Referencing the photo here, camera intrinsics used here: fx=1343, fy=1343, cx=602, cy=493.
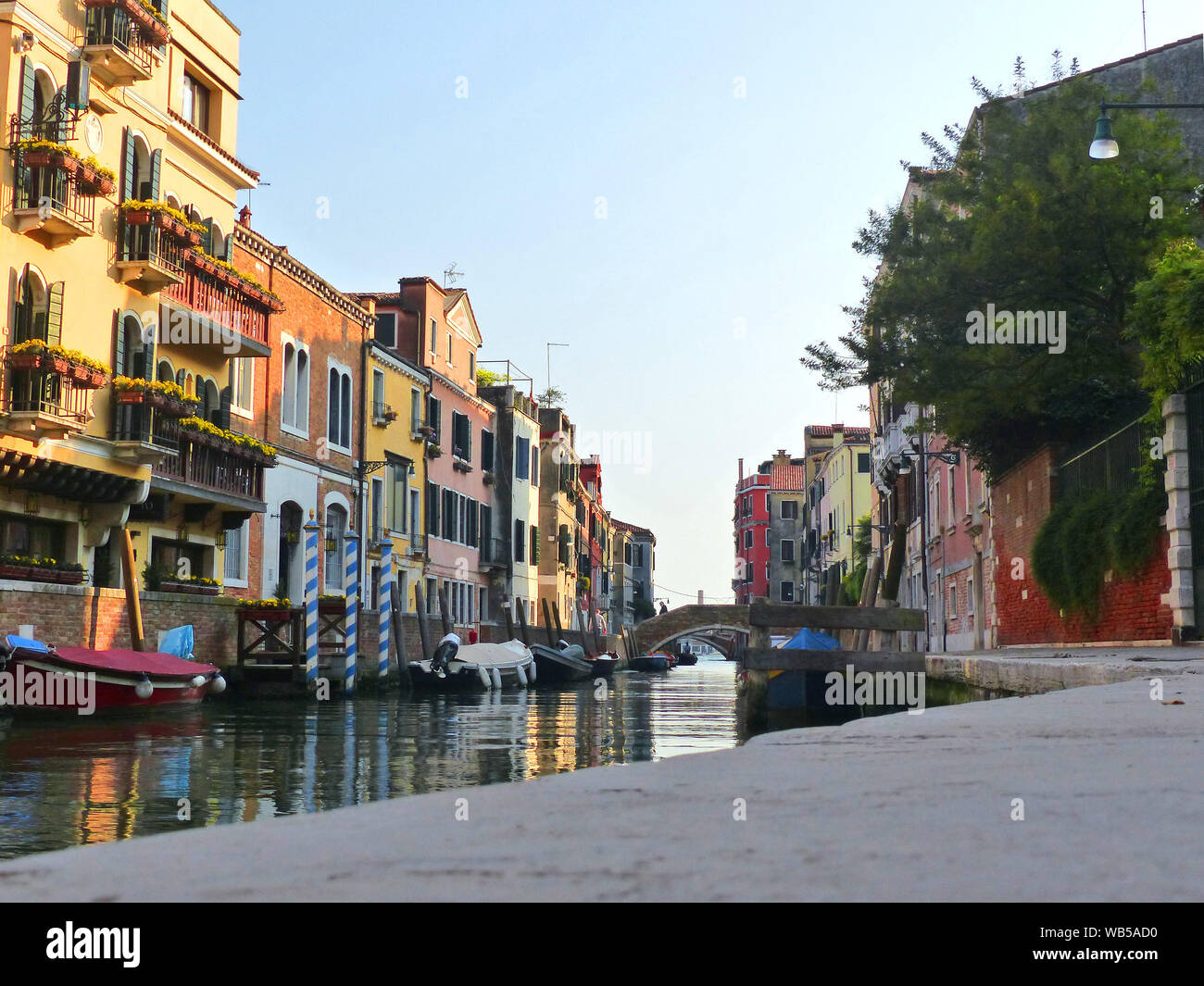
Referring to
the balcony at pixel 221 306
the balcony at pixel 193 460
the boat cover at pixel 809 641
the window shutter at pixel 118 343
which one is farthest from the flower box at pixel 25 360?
the boat cover at pixel 809 641

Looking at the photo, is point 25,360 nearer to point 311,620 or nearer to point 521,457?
point 311,620

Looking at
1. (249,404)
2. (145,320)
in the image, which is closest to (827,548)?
(249,404)

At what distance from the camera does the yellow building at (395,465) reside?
30.4m

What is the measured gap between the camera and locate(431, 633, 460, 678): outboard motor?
24938mm

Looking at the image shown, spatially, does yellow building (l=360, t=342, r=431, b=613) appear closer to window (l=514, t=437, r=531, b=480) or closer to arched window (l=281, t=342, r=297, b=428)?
arched window (l=281, t=342, r=297, b=428)

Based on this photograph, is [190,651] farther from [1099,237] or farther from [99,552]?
[1099,237]

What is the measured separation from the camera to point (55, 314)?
17.4m

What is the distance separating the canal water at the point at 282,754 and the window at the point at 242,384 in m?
5.90

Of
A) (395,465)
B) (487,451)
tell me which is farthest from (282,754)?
(487,451)

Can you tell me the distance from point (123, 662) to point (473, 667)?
10.9 metres

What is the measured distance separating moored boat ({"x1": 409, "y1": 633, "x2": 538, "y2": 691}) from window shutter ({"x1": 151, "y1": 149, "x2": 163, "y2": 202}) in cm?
952

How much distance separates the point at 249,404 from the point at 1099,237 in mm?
Answer: 14525
